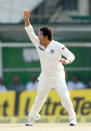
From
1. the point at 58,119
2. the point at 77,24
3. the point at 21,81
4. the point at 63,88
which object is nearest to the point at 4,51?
the point at 21,81

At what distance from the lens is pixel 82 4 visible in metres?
20.3

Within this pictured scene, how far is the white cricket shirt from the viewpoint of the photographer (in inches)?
412

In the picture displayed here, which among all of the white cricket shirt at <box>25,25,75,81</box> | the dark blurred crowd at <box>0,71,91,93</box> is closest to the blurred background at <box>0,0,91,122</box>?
the dark blurred crowd at <box>0,71,91,93</box>

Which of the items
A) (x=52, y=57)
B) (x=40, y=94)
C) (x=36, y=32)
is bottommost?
(x=40, y=94)

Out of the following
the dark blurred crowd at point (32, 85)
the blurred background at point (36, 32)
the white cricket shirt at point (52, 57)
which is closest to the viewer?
the white cricket shirt at point (52, 57)

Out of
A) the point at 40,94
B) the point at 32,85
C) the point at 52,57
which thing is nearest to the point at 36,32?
the point at 32,85

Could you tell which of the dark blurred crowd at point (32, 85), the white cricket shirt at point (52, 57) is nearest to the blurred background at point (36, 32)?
the dark blurred crowd at point (32, 85)

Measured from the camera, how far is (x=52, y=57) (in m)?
10.5

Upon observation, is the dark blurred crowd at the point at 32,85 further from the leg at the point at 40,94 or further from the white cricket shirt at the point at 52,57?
the white cricket shirt at the point at 52,57

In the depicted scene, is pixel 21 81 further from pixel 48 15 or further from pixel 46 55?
pixel 46 55

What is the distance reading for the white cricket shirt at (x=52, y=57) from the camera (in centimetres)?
1046

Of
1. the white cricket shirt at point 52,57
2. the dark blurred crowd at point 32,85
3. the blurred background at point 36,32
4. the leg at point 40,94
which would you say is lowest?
the leg at point 40,94

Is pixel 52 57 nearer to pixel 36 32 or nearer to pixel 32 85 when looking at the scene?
pixel 32 85

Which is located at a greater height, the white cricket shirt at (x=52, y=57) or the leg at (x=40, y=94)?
the white cricket shirt at (x=52, y=57)
